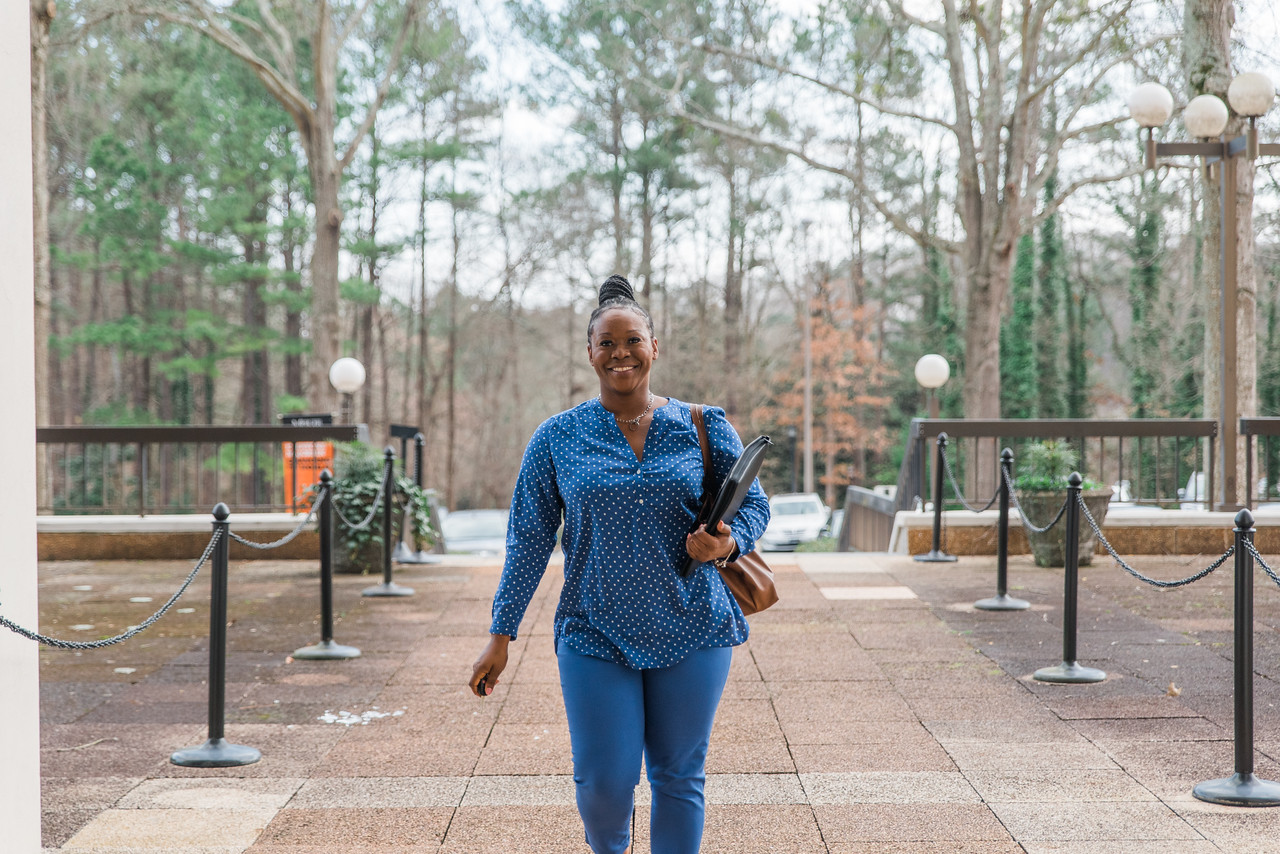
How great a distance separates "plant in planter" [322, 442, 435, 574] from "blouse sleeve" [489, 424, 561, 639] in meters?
7.15

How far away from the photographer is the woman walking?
2.70 metres

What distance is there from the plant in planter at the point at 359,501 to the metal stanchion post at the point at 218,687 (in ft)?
16.5

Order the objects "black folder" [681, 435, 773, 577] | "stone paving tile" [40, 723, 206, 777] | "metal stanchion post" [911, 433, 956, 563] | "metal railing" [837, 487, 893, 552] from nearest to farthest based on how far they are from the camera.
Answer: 1. "black folder" [681, 435, 773, 577]
2. "stone paving tile" [40, 723, 206, 777]
3. "metal stanchion post" [911, 433, 956, 563]
4. "metal railing" [837, 487, 893, 552]

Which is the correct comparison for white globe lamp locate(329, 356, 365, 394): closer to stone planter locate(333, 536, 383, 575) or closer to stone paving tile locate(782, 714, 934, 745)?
stone planter locate(333, 536, 383, 575)

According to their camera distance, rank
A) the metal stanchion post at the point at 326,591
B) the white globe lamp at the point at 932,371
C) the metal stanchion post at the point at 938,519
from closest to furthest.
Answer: the metal stanchion post at the point at 326,591 < the metal stanchion post at the point at 938,519 < the white globe lamp at the point at 932,371

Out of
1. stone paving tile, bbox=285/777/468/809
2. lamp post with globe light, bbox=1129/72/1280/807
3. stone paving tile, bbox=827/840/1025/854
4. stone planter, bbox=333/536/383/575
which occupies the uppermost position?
lamp post with globe light, bbox=1129/72/1280/807

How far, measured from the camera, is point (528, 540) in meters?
2.89

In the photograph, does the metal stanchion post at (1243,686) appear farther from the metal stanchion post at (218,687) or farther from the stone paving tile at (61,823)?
the stone paving tile at (61,823)

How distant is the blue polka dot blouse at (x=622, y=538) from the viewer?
2721mm

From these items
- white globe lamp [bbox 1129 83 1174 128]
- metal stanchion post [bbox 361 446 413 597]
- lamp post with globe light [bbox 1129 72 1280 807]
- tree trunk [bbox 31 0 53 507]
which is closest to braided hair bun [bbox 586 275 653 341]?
metal stanchion post [bbox 361 446 413 597]

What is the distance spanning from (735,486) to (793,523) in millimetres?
23643

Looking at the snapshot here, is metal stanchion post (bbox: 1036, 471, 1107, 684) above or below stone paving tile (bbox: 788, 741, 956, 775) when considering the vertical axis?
above

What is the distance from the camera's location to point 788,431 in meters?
40.1

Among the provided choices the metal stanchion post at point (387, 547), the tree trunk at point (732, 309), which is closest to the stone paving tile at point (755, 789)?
the metal stanchion post at point (387, 547)
